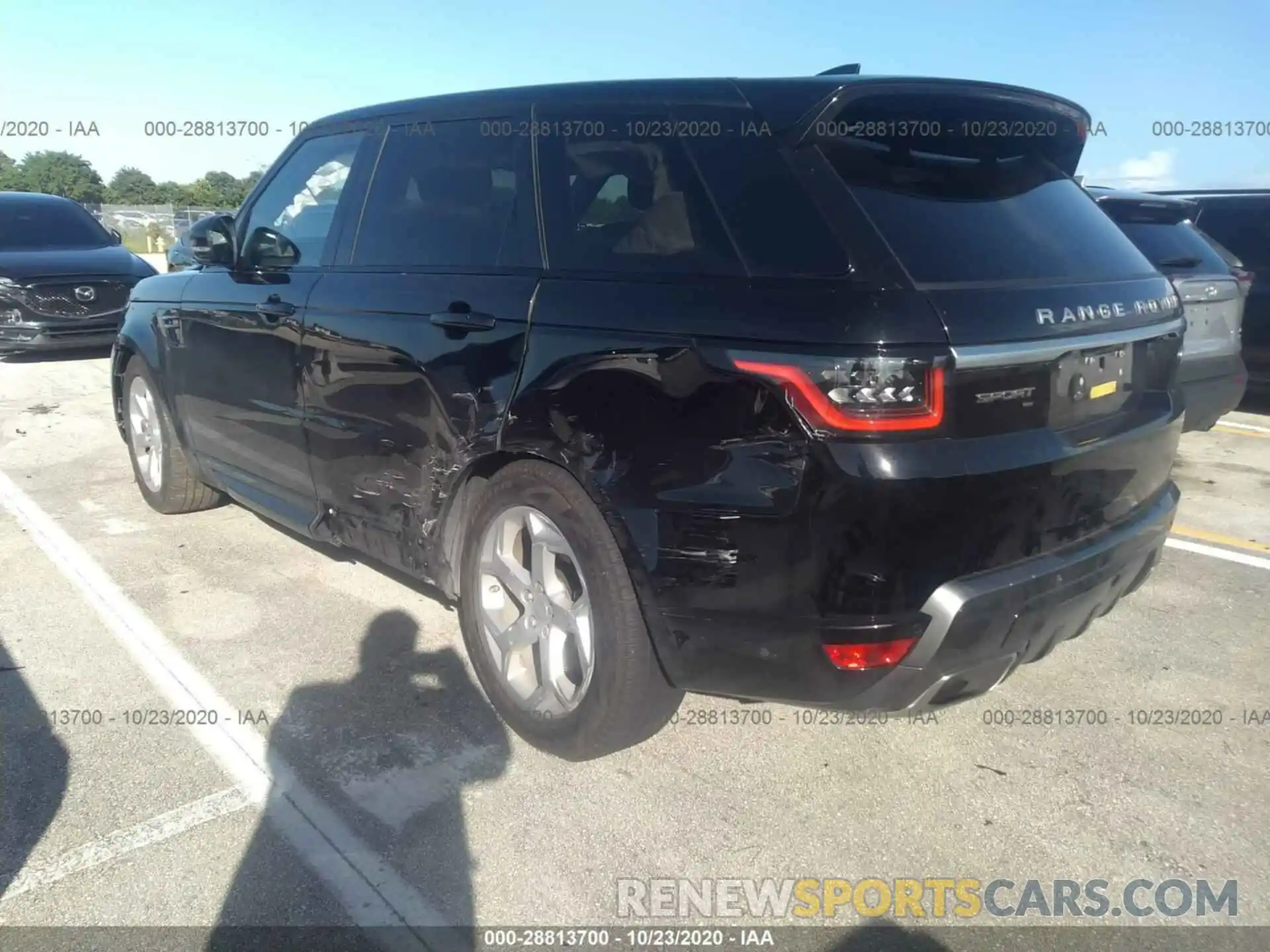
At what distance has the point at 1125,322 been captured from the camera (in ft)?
8.80

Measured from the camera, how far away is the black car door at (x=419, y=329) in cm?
300

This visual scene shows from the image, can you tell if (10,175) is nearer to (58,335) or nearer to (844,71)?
(58,335)

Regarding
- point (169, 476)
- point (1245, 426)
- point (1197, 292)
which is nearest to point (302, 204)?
point (169, 476)

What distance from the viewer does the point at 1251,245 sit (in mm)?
7980

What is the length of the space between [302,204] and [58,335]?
8.09 meters

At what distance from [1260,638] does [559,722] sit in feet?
9.06

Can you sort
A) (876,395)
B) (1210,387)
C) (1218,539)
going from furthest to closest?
1. (1210,387)
2. (1218,539)
3. (876,395)

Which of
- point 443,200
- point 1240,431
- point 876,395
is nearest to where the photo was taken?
point 876,395

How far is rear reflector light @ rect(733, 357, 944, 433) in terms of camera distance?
2211 millimetres

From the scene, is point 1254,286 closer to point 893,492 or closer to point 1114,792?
point 1114,792

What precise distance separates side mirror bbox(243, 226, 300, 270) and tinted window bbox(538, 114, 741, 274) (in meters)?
1.44

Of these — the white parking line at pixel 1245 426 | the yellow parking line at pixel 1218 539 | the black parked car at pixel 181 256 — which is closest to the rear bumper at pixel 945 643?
the yellow parking line at pixel 1218 539

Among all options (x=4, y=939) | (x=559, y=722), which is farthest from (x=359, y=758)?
(x=4, y=939)

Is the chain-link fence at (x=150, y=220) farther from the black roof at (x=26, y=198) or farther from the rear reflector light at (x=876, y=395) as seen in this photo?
the rear reflector light at (x=876, y=395)
